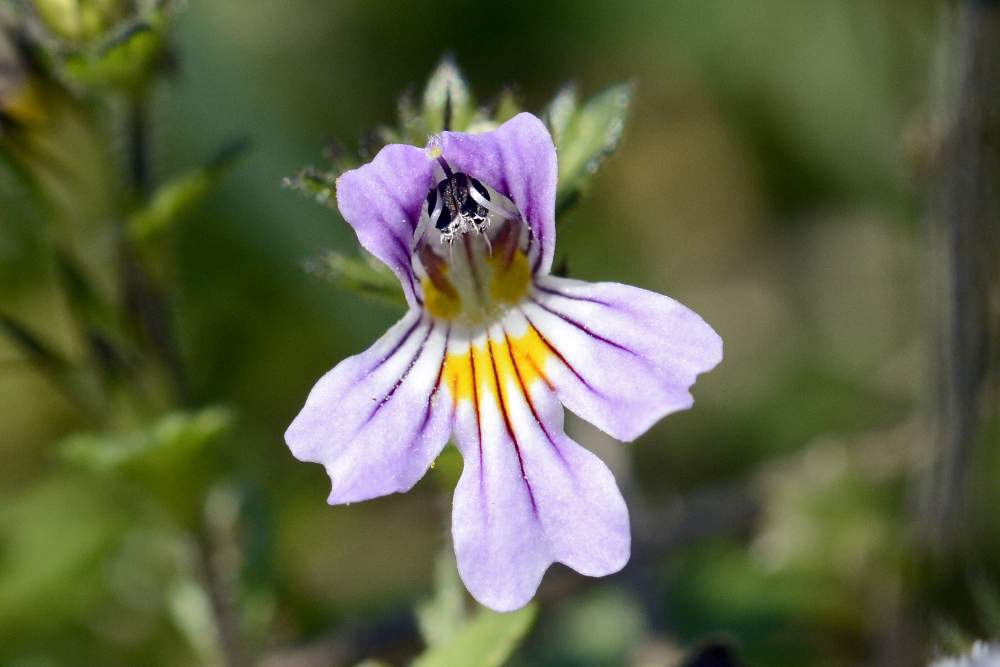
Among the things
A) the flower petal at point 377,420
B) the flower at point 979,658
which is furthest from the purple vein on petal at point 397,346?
the flower at point 979,658

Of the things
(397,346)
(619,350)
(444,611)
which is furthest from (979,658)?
(397,346)

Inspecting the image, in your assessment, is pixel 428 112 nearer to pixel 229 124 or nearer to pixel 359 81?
pixel 229 124

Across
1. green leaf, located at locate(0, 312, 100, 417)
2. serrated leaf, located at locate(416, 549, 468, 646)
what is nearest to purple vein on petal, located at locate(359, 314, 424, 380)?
serrated leaf, located at locate(416, 549, 468, 646)

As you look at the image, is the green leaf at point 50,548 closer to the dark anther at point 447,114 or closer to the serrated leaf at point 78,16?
the serrated leaf at point 78,16

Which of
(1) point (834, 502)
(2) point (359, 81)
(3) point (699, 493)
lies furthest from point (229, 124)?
(1) point (834, 502)

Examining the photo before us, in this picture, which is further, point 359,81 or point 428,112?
point 359,81

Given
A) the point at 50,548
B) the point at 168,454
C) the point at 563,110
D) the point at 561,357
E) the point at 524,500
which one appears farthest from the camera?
the point at 50,548

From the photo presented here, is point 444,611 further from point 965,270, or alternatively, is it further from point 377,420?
point 965,270
